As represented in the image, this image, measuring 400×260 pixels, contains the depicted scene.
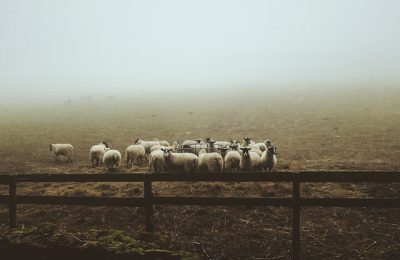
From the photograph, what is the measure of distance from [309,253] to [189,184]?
6.32 m

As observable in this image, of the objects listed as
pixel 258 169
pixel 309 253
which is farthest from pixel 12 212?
pixel 258 169

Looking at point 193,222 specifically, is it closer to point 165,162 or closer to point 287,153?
point 165,162

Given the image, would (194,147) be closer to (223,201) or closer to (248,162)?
(248,162)

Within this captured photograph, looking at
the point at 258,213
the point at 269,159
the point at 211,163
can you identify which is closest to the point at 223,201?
the point at 258,213

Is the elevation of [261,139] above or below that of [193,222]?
above

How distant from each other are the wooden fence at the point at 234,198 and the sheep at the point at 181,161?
292 inches

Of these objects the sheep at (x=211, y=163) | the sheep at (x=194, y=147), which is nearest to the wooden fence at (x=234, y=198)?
the sheep at (x=211, y=163)

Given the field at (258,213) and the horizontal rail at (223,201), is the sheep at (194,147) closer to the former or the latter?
the field at (258,213)

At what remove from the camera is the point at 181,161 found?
1503 centimetres

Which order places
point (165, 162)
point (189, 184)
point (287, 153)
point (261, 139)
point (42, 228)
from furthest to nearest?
point (261, 139) → point (287, 153) → point (165, 162) → point (189, 184) → point (42, 228)

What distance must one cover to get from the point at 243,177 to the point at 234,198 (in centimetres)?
46

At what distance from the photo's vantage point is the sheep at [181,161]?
1495cm

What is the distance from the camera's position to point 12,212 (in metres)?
7.88

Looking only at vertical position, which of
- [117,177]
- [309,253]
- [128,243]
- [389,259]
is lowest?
[309,253]
